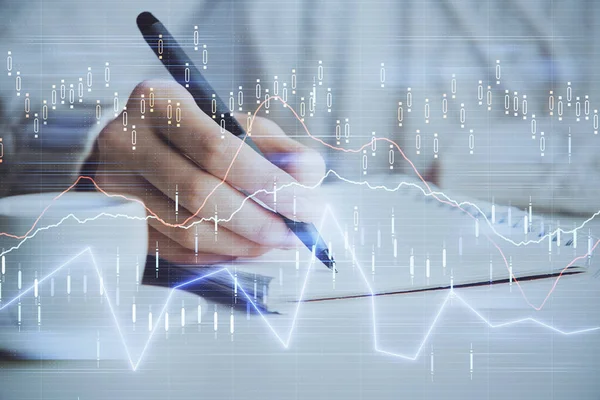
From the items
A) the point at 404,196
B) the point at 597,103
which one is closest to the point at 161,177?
the point at 404,196

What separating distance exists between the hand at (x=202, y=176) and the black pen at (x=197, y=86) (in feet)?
0.09

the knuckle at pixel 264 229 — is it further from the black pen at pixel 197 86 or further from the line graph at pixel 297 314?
the line graph at pixel 297 314

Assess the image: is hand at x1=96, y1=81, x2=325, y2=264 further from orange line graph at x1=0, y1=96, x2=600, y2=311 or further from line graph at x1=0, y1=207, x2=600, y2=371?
line graph at x1=0, y1=207, x2=600, y2=371

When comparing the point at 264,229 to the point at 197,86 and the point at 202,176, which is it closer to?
the point at 202,176

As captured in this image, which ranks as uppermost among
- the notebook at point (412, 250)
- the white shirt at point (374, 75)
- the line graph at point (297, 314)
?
the white shirt at point (374, 75)

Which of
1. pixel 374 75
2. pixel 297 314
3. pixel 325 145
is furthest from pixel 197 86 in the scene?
pixel 297 314

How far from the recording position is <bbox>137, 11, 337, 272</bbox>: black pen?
2.37m

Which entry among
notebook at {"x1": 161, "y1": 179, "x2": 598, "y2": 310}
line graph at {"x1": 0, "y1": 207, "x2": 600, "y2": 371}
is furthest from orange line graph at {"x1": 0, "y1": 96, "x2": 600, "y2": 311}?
line graph at {"x1": 0, "y1": 207, "x2": 600, "y2": 371}

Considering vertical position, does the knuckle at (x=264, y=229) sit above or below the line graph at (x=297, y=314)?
above

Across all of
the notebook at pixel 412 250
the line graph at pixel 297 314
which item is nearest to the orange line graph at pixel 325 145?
the notebook at pixel 412 250

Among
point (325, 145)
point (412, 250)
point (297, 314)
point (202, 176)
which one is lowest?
point (297, 314)

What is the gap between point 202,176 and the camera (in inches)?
93.5

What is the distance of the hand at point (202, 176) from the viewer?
7.77 feet

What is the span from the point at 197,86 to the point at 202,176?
1.16 feet
